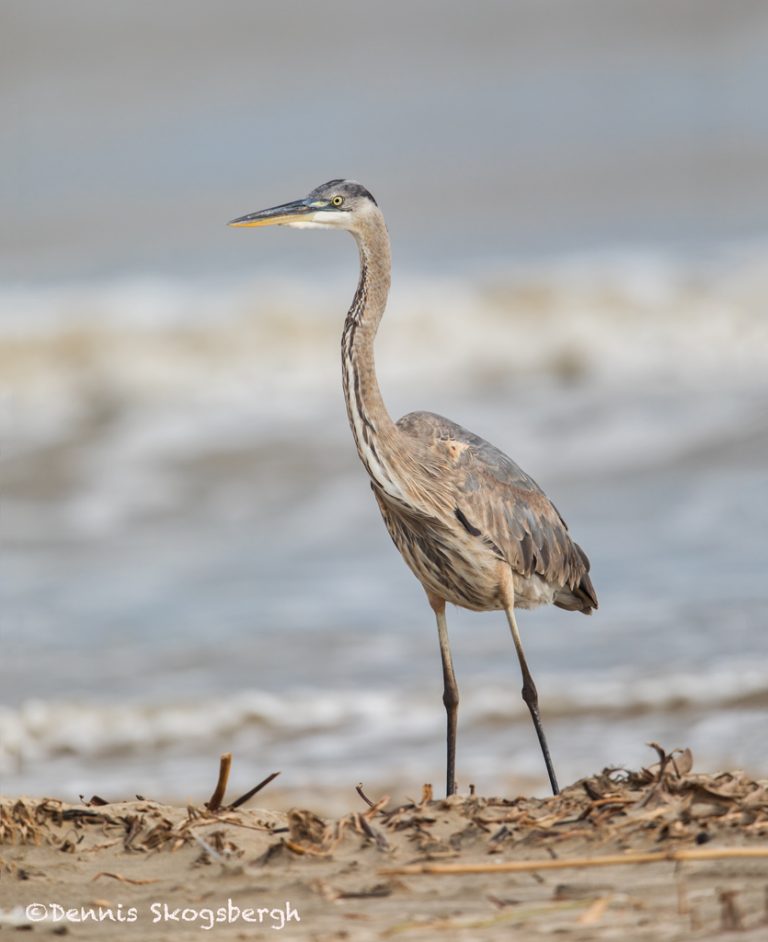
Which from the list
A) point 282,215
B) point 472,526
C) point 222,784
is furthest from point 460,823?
point 282,215

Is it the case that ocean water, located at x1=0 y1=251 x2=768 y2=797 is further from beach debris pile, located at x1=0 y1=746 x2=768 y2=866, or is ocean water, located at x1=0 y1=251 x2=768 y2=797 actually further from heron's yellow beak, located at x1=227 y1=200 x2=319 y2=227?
heron's yellow beak, located at x1=227 y1=200 x2=319 y2=227

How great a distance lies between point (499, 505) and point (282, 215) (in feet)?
5.15

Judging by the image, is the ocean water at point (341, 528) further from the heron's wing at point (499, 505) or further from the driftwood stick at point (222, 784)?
the driftwood stick at point (222, 784)

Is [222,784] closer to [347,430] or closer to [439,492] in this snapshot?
[439,492]

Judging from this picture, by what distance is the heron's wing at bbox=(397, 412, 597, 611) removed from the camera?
6.40m

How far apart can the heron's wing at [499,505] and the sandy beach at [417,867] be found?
5.62 ft

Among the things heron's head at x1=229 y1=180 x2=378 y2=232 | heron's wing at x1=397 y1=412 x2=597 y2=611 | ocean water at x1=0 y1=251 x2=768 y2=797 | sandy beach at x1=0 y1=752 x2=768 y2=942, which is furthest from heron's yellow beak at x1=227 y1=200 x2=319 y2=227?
ocean water at x1=0 y1=251 x2=768 y2=797

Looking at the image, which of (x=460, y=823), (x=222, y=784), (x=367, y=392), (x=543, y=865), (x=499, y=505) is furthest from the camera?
(x=499, y=505)

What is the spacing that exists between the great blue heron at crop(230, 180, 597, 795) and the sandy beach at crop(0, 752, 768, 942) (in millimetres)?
1300

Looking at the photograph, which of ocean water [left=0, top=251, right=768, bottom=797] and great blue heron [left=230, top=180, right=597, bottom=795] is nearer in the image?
great blue heron [left=230, top=180, right=597, bottom=795]

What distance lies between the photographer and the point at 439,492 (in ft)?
20.5

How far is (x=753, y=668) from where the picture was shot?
8.74m

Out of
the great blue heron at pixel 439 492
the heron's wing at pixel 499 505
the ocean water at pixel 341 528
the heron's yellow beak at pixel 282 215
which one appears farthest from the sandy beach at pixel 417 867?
the ocean water at pixel 341 528

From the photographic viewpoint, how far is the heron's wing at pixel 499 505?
21.0ft
